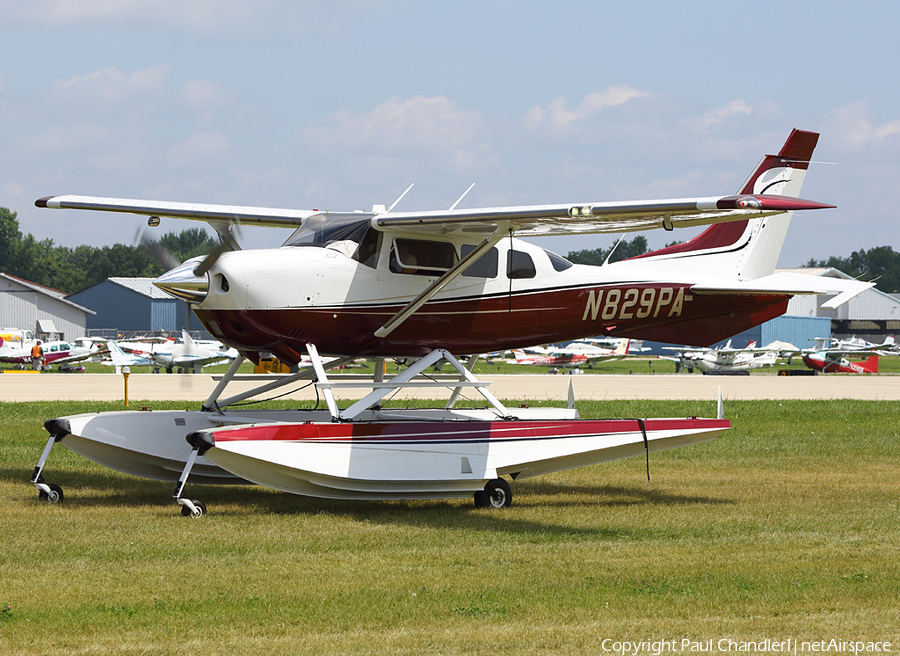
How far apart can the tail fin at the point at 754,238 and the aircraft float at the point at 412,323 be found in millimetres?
279

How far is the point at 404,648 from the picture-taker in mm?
5098

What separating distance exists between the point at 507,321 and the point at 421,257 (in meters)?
1.41

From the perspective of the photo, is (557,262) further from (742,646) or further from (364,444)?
(742,646)

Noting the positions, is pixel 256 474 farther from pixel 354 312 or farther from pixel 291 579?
pixel 291 579

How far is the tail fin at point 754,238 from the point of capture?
12578mm

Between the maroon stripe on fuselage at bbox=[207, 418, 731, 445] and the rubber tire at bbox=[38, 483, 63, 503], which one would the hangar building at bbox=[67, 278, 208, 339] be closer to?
the rubber tire at bbox=[38, 483, 63, 503]

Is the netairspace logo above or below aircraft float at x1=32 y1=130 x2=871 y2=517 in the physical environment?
below

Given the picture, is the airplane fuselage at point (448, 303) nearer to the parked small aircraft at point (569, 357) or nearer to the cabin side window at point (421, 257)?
the cabin side window at point (421, 257)

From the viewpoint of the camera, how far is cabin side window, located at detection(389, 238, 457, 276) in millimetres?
10453

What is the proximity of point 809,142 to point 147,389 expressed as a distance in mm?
21242

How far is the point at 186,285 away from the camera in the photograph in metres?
9.44

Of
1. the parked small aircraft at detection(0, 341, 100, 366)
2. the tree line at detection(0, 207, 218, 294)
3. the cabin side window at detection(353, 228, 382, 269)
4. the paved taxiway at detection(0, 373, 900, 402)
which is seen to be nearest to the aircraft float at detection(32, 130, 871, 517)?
the cabin side window at detection(353, 228, 382, 269)

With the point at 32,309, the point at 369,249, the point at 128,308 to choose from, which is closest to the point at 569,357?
the point at 369,249

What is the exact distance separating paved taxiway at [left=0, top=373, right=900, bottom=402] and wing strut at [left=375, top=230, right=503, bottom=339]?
1196cm
